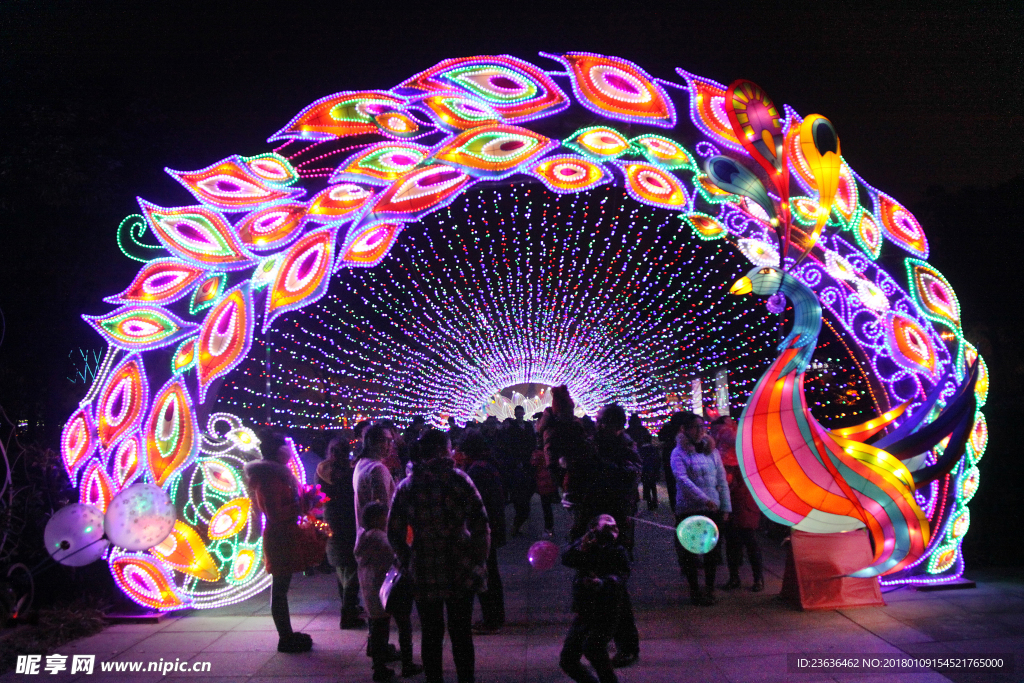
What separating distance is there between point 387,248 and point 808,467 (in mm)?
4069

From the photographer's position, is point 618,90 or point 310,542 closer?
point 310,542

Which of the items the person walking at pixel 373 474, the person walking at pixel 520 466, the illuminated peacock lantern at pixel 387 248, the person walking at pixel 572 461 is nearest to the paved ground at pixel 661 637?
the illuminated peacock lantern at pixel 387 248

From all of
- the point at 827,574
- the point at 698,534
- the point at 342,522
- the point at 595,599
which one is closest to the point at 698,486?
the point at 698,534

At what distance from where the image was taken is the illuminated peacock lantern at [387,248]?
19.6 ft

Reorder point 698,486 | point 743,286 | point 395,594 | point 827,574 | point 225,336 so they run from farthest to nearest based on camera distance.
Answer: point 225,336 < point 698,486 < point 827,574 < point 743,286 < point 395,594

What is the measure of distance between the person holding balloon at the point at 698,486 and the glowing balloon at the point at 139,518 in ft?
13.9

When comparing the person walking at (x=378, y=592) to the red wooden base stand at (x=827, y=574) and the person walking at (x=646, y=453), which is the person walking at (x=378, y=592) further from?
the person walking at (x=646, y=453)

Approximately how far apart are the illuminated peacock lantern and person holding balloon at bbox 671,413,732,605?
43.7 inches

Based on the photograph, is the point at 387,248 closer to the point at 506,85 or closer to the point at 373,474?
the point at 506,85

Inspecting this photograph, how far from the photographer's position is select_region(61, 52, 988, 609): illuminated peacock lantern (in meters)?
5.99

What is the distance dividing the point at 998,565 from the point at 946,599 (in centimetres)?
170

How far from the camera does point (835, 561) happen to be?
5809 millimetres

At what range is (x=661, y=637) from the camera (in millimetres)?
5215

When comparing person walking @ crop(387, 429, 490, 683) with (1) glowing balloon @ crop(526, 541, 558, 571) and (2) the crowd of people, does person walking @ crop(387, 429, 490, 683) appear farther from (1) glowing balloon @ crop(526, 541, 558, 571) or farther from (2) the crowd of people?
(1) glowing balloon @ crop(526, 541, 558, 571)
